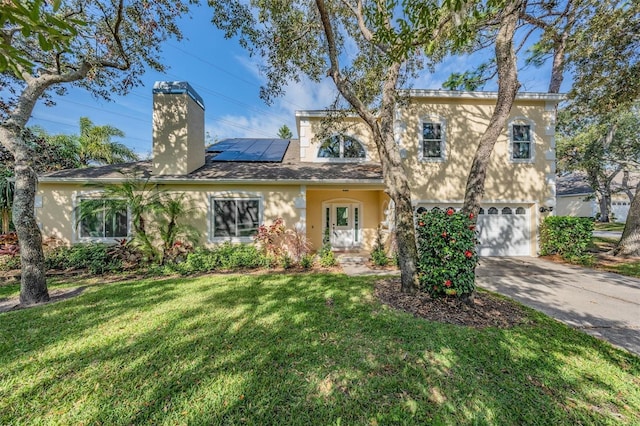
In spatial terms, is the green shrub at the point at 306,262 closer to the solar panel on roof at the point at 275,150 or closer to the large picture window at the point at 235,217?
the large picture window at the point at 235,217

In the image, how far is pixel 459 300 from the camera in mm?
4504

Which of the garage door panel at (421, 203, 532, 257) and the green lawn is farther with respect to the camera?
the garage door panel at (421, 203, 532, 257)

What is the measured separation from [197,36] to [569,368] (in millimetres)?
11245

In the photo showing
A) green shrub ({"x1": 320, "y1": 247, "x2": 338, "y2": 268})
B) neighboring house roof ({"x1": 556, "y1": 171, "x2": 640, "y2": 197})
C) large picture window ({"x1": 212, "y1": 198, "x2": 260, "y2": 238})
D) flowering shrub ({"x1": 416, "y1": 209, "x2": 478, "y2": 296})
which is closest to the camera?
flowering shrub ({"x1": 416, "y1": 209, "x2": 478, "y2": 296})

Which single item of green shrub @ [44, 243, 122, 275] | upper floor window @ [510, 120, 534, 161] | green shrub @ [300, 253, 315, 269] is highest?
upper floor window @ [510, 120, 534, 161]

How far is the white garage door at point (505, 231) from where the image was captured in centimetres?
962

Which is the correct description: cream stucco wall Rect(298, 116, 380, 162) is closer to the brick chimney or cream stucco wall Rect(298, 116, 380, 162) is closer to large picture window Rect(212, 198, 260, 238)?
large picture window Rect(212, 198, 260, 238)

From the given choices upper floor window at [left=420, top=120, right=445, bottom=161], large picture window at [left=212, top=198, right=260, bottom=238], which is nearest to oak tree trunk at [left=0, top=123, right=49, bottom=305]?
large picture window at [left=212, top=198, right=260, bottom=238]

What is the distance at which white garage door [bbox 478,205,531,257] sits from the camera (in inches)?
379

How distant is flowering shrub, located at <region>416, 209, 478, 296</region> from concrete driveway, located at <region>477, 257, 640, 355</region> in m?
1.81

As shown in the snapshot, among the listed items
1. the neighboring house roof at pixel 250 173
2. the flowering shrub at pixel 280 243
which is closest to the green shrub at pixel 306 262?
the flowering shrub at pixel 280 243

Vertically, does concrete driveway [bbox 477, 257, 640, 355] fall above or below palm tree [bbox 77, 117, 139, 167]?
below

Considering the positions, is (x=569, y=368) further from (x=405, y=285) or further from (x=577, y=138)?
(x=577, y=138)

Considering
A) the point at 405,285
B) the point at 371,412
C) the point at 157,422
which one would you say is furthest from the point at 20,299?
the point at 405,285
